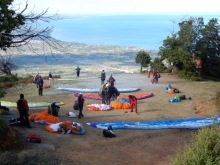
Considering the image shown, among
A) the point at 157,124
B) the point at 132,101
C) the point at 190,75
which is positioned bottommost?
the point at 157,124

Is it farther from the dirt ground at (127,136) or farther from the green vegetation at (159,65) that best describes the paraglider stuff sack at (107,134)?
the green vegetation at (159,65)

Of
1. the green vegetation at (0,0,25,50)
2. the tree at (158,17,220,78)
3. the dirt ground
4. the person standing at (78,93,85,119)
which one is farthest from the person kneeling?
the tree at (158,17,220,78)

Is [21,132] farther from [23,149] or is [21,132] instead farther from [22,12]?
[22,12]

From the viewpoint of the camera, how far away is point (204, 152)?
8359 mm

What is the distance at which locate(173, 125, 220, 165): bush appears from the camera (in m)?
8.23

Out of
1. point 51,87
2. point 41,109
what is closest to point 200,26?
point 51,87

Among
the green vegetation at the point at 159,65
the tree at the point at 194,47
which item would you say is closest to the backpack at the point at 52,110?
the tree at the point at 194,47

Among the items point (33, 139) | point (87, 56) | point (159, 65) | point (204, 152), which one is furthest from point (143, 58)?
point (87, 56)

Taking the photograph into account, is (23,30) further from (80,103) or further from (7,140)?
(80,103)

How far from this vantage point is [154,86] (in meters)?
30.1

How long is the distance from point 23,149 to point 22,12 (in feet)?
16.4

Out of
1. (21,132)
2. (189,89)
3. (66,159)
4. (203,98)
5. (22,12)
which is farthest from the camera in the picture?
(189,89)

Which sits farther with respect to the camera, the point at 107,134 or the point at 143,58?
the point at 143,58

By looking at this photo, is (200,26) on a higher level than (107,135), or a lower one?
higher
